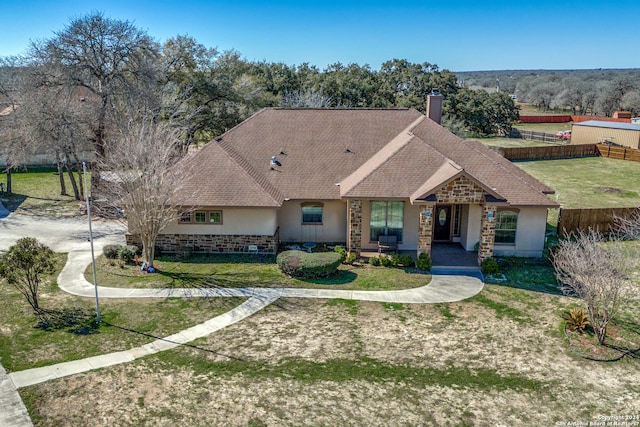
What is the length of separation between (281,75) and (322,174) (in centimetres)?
3563

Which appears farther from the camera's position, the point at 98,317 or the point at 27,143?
the point at 27,143

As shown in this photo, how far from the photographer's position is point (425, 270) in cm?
2084

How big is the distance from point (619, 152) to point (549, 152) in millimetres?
6584

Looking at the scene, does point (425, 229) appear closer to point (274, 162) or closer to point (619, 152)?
point (274, 162)

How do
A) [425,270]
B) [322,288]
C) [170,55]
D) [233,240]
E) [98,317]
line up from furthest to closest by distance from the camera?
[170,55]
[233,240]
[425,270]
[322,288]
[98,317]

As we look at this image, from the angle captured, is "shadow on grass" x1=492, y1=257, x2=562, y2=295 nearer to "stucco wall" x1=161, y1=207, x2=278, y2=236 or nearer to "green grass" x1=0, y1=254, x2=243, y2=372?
"stucco wall" x1=161, y1=207, x2=278, y2=236

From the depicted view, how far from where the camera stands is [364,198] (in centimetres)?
2125

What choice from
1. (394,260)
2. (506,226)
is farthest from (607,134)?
(394,260)

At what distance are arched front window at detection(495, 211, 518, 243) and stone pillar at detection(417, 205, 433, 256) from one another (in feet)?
11.6

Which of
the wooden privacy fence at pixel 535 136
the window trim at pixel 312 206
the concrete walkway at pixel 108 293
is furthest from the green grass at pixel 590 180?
the concrete walkway at pixel 108 293

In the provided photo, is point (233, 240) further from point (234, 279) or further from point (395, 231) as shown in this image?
point (395, 231)

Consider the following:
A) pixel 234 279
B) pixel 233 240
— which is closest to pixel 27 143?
pixel 233 240

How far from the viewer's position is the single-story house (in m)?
52.2

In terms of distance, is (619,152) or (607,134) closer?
(619,152)
